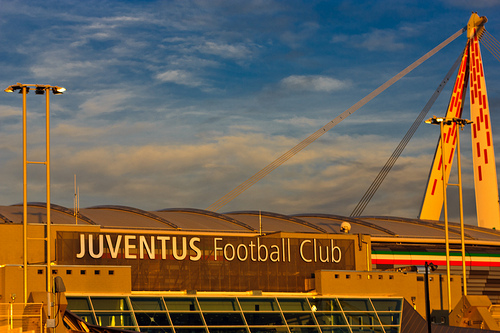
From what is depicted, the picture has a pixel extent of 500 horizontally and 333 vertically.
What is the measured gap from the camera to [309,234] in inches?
2301

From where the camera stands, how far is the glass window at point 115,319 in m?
46.2

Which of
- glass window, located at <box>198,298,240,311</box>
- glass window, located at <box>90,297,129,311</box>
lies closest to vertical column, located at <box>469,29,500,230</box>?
glass window, located at <box>198,298,240,311</box>

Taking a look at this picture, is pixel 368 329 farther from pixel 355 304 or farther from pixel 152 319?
pixel 152 319

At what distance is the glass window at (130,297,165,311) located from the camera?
155 ft

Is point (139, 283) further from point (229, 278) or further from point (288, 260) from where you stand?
point (288, 260)

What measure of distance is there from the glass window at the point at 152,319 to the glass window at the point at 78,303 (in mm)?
2829

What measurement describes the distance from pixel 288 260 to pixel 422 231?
2249 cm

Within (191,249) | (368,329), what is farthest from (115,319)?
(368,329)

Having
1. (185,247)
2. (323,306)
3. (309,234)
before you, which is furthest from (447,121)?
(185,247)

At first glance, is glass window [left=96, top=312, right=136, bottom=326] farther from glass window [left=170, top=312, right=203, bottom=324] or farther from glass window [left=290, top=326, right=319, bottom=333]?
glass window [left=290, top=326, right=319, bottom=333]

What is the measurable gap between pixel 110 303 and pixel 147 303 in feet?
6.82

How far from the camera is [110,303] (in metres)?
47.5

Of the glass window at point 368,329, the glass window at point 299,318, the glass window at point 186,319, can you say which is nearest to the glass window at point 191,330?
the glass window at point 186,319

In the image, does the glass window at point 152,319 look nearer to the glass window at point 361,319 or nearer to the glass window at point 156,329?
the glass window at point 156,329
